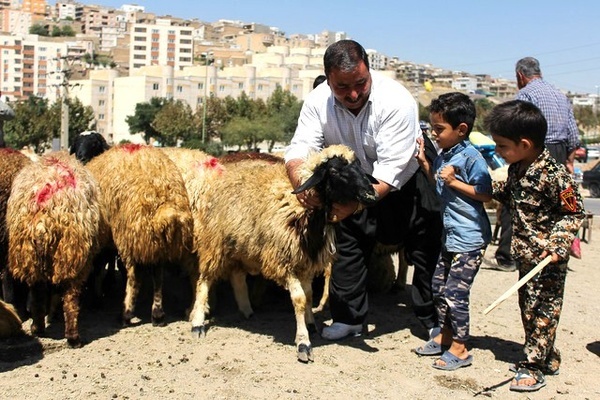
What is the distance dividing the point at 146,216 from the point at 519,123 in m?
3.10

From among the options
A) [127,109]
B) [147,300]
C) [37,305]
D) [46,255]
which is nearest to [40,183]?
[46,255]

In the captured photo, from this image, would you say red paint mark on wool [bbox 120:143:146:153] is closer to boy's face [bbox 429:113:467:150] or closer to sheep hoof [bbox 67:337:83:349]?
sheep hoof [bbox 67:337:83:349]

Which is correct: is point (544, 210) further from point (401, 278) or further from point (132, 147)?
point (132, 147)

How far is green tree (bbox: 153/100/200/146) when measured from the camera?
85.4m

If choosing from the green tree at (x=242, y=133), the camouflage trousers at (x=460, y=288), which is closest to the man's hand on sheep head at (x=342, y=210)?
the camouflage trousers at (x=460, y=288)

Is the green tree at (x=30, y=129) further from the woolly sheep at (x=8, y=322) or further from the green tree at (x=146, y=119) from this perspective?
the woolly sheep at (x=8, y=322)

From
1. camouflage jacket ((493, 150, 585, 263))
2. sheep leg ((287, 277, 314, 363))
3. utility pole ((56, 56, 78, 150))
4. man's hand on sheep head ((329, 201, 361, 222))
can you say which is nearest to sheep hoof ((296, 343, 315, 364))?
sheep leg ((287, 277, 314, 363))

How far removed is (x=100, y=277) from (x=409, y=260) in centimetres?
299

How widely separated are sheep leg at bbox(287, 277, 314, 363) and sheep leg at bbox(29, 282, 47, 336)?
1968 mm

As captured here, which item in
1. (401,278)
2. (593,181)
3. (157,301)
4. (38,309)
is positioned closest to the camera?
(38,309)

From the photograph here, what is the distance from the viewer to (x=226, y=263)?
19.4 feet

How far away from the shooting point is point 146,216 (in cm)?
574

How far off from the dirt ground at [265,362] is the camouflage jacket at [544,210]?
3.32 ft

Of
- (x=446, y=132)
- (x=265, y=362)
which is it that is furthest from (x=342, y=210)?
(x=265, y=362)
